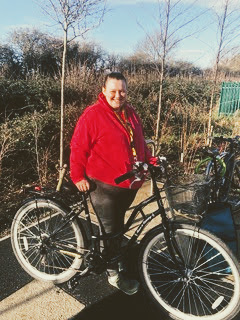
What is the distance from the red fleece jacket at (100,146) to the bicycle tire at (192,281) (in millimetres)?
585

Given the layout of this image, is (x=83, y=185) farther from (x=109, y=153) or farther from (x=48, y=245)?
(x=48, y=245)

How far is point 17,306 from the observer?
238cm

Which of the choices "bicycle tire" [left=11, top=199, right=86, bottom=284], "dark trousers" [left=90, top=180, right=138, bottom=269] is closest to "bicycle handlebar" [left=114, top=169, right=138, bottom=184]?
"dark trousers" [left=90, top=180, right=138, bottom=269]

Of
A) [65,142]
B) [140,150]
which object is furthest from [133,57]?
[140,150]

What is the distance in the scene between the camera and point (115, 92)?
230 cm

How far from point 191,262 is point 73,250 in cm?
108

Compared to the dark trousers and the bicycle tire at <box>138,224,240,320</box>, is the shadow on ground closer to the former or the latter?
the bicycle tire at <box>138,224,240,320</box>

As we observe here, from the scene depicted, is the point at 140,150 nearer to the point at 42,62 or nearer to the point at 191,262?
the point at 191,262

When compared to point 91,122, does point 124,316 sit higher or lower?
lower

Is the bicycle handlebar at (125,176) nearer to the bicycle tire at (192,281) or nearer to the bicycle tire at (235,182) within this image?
the bicycle tire at (192,281)

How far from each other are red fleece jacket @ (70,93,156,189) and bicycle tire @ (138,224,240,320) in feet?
1.92

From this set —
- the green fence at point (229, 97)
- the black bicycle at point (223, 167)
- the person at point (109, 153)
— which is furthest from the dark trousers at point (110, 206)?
the green fence at point (229, 97)

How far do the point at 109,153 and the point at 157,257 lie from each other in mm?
1307

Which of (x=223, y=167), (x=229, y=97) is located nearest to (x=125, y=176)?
(x=223, y=167)
